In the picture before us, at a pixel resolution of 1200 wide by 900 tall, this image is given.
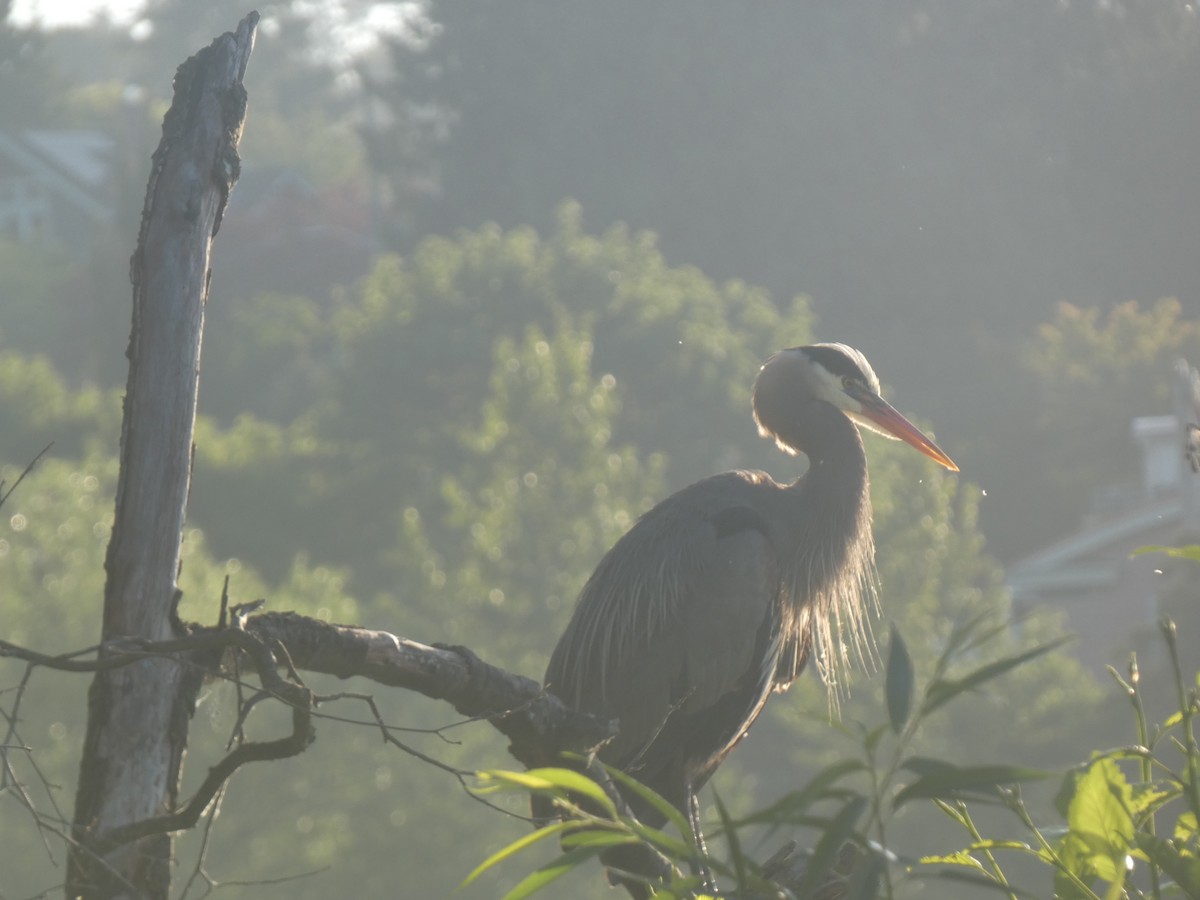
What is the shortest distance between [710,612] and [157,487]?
2.45 m

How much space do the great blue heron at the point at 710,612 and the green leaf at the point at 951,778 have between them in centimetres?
325

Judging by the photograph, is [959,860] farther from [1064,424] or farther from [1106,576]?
[1064,424]

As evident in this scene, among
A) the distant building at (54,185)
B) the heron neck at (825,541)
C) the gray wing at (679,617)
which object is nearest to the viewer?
the gray wing at (679,617)

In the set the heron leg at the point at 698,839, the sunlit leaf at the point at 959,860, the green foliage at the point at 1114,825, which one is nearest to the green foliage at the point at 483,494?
the heron leg at the point at 698,839

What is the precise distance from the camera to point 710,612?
4.71 metres

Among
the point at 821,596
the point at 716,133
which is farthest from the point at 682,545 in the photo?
the point at 716,133

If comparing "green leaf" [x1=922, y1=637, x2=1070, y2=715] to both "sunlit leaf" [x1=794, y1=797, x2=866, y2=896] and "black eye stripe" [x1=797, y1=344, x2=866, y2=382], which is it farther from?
"black eye stripe" [x1=797, y1=344, x2=866, y2=382]

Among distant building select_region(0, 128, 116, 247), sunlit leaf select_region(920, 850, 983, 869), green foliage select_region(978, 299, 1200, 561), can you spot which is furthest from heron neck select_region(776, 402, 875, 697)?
distant building select_region(0, 128, 116, 247)

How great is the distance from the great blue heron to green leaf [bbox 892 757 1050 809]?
3249 millimetres

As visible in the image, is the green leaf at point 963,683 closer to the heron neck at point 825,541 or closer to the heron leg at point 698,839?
the heron leg at point 698,839

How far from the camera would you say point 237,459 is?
1432 inches

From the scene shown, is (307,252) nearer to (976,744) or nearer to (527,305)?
(527,305)

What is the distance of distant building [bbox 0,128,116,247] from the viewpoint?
56.6 meters

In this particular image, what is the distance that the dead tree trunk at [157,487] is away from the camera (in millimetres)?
2361
